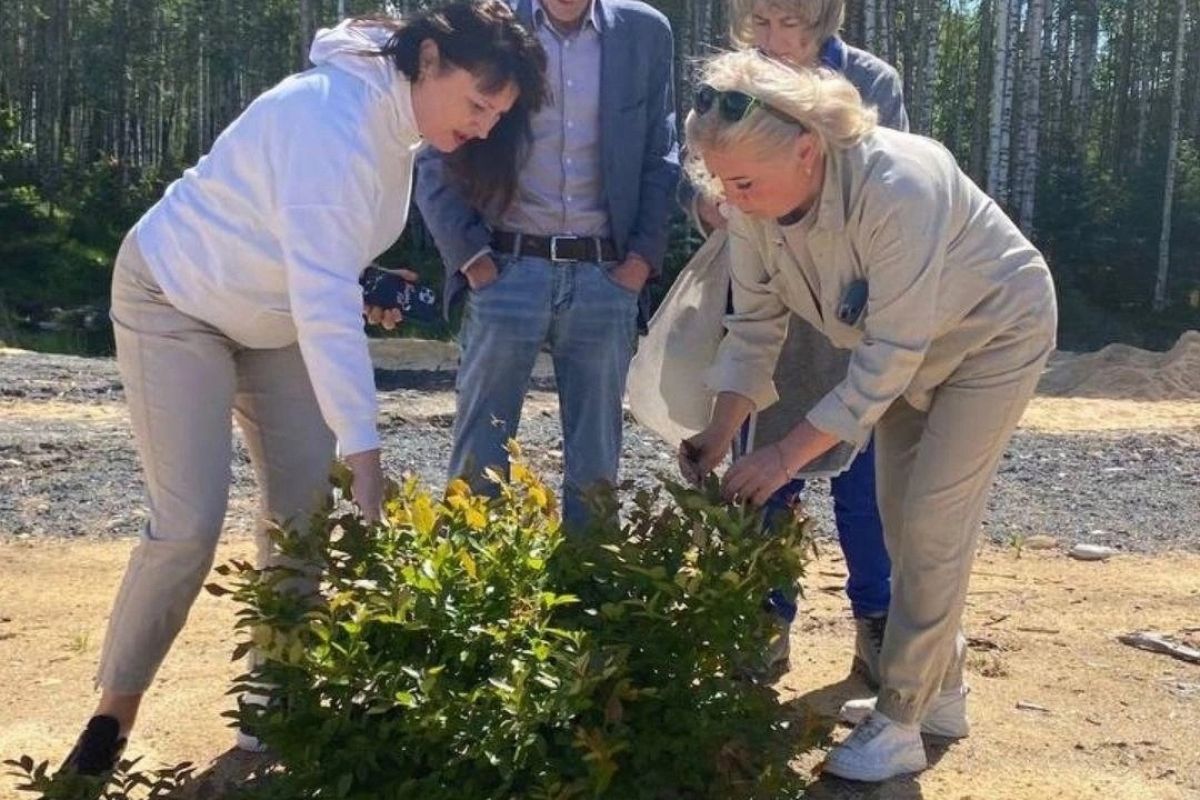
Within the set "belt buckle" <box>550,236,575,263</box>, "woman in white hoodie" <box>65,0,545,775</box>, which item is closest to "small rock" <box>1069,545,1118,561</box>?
"belt buckle" <box>550,236,575,263</box>

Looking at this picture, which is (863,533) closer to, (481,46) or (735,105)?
(735,105)

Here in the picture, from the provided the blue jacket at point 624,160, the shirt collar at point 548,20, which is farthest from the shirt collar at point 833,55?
the shirt collar at point 548,20

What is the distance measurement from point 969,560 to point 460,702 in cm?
142

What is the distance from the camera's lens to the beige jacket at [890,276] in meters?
2.99

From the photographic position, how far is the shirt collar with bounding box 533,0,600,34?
4039mm

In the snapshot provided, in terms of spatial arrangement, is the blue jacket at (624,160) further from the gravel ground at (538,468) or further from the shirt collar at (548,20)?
the gravel ground at (538,468)

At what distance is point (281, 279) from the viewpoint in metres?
3.14

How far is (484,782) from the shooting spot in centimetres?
262

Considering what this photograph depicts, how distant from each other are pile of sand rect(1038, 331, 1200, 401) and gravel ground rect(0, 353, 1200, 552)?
3949mm

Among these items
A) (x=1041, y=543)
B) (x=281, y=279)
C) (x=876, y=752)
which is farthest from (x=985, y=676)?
(x=281, y=279)

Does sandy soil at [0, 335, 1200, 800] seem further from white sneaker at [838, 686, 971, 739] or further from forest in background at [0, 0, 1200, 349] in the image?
forest in background at [0, 0, 1200, 349]

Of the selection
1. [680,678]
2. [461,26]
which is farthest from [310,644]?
[461,26]

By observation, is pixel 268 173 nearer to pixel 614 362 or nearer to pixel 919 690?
pixel 614 362

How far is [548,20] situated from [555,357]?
92 centimetres
